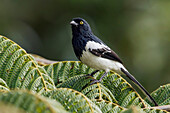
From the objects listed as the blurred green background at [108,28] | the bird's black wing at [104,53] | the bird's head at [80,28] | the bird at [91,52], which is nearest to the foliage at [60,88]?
the bird at [91,52]

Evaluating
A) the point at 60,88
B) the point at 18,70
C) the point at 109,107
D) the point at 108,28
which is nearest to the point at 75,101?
the point at 60,88

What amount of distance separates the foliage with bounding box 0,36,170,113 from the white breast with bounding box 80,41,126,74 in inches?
3.4

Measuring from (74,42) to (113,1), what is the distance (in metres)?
6.04

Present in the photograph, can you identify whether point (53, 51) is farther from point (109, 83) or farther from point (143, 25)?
point (109, 83)

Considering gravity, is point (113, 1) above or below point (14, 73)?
above

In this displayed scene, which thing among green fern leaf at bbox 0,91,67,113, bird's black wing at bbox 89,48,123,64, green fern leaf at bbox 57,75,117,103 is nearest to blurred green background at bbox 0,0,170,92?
bird's black wing at bbox 89,48,123,64

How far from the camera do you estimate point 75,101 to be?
7.47 ft

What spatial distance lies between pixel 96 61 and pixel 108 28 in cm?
582

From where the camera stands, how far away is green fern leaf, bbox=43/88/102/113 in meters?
2.20

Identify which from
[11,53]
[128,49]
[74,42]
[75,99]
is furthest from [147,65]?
[75,99]

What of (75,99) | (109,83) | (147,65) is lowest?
(147,65)

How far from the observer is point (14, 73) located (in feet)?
10.1

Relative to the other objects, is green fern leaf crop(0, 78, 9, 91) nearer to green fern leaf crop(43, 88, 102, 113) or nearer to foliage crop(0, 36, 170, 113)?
foliage crop(0, 36, 170, 113)

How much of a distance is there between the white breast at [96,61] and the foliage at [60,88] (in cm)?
9
